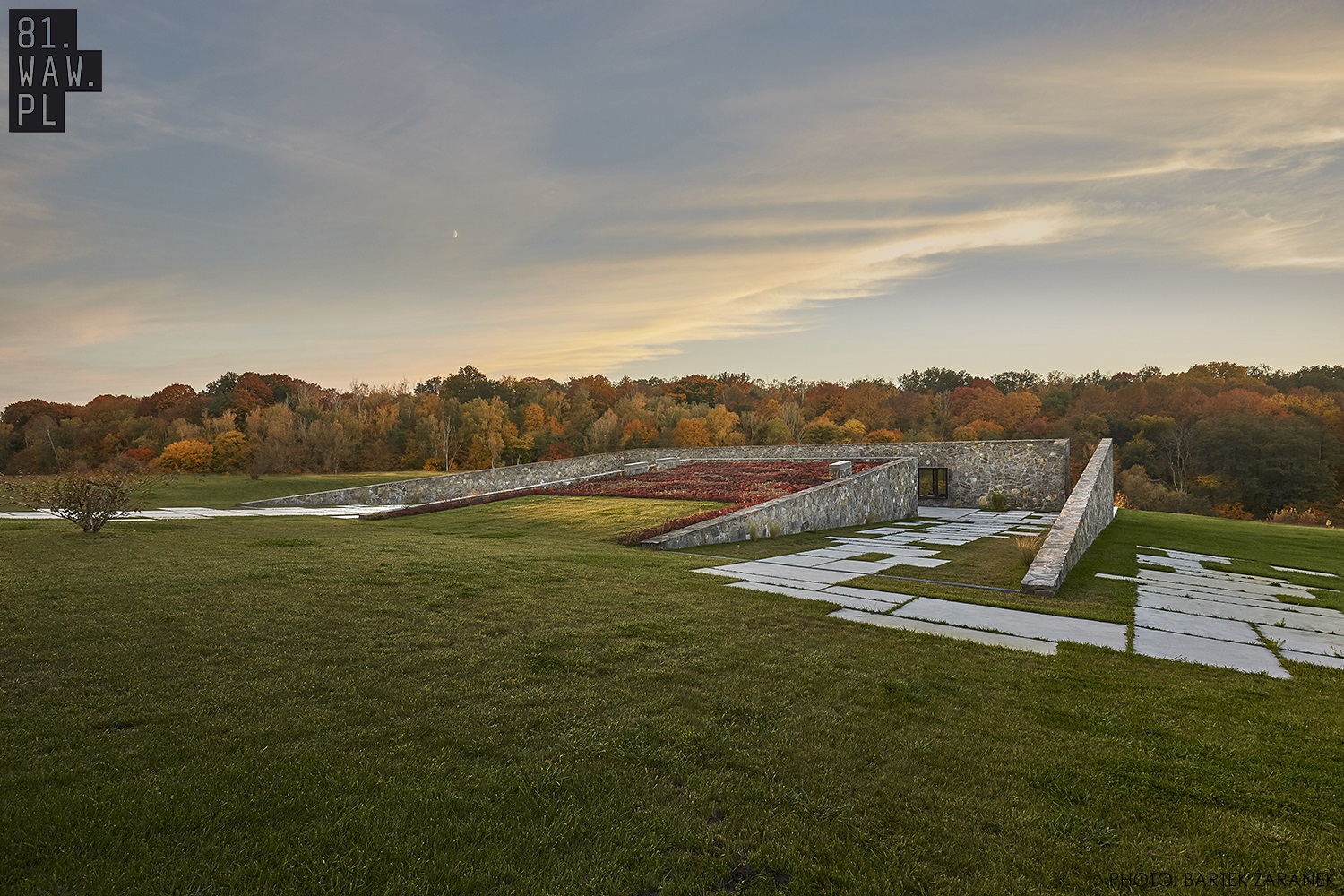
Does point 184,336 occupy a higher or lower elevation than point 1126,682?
higher

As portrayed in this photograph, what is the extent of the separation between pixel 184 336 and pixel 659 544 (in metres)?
25.3

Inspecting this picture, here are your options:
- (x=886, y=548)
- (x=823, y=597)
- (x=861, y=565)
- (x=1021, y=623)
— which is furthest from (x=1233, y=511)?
(x=823, y=597)

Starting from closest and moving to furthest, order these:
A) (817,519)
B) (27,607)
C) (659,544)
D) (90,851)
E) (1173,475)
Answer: (90,851), (27,607), (659,544), (817,519), (1173,475)

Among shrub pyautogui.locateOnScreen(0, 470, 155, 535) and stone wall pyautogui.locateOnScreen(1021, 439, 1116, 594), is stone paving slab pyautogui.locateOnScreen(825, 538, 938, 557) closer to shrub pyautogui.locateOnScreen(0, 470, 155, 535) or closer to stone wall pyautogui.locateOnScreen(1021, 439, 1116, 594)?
stone wall pyautogui.locateOnScreen(1021, 439, 1116, 594)

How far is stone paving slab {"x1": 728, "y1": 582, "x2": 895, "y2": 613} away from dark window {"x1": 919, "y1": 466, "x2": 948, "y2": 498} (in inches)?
763

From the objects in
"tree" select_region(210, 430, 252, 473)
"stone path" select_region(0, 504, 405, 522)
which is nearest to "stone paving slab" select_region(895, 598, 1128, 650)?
"stone path" select_region(0, 504, 405, 522)

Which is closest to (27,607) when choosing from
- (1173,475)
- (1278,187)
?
(1278,187)

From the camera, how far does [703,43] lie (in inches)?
610

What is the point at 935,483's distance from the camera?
79.2 feet

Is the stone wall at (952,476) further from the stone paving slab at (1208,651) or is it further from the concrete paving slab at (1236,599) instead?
the stone paving slab at (1208,651)

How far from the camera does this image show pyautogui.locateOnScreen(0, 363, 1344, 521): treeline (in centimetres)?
4044

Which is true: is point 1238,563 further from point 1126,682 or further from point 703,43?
point 703,43

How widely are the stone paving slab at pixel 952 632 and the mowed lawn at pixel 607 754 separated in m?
0.24

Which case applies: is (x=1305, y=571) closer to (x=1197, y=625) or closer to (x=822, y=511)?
(x=1197, y=625)
